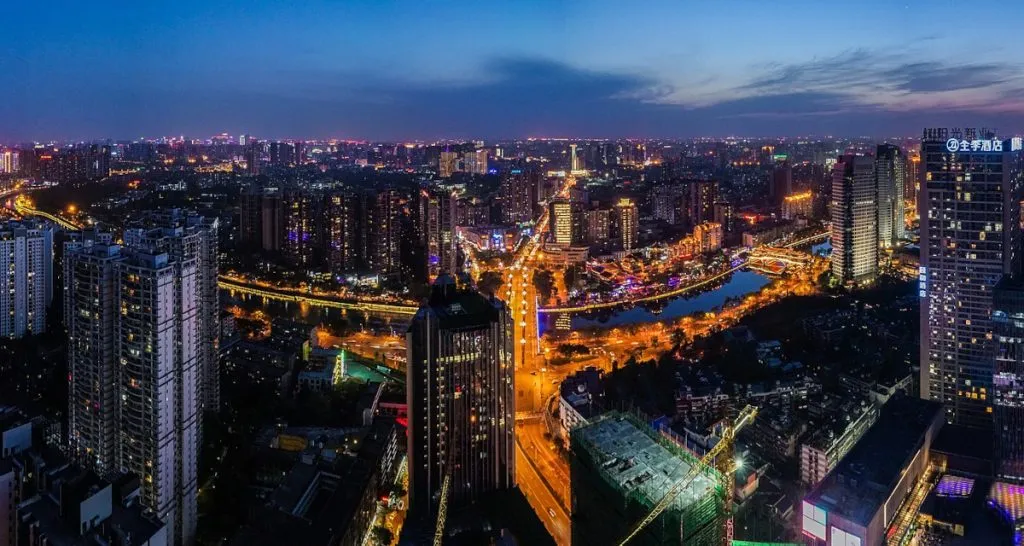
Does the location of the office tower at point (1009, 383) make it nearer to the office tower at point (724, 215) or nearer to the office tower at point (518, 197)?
the office tower at point (724, 215)

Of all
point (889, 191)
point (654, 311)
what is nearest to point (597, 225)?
point (654, 311)

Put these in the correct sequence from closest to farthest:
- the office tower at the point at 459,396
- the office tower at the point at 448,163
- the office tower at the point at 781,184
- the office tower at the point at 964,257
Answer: the office tower at the point at 459,396 → the office tower at the point at 964,257 → the office tower at the point at 781,184 → the office tower at the point at 448,163

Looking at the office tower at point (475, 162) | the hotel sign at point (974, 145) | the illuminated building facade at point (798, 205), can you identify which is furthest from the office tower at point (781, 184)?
the hotel sign at point (974, 145)

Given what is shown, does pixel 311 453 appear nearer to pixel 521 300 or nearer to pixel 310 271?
pixel 521 300

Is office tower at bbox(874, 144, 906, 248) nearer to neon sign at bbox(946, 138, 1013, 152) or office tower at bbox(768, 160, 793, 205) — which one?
office tower at bbox(768, 160, 793, 205)

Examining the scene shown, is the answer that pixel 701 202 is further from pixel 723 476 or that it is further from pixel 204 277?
pixel 723 476
